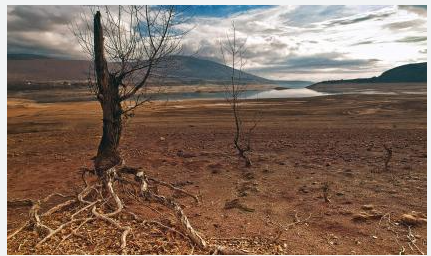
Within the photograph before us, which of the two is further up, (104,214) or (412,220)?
(104,214)

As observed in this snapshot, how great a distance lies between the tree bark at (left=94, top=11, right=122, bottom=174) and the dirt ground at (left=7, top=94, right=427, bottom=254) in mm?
1638

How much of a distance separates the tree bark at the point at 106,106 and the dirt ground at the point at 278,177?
5.37ft

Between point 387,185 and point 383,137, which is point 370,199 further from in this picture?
point 383,137

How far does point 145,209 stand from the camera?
8023mm

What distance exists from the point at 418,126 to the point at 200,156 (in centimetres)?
1307

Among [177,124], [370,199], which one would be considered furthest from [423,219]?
[177,124]

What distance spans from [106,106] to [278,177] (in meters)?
5.08

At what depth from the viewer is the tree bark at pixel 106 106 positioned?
8.45 metres

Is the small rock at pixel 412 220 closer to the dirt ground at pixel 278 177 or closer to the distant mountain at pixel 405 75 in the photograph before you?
the dirt ground at pixel 278 177

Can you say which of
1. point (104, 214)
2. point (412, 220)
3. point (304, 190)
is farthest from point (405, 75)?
point (104, 214)

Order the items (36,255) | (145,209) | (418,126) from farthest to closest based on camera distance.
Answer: (418,126) → (145,209) → (36,255)

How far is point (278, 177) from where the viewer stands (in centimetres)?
1113

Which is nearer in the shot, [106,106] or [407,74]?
[106,106]

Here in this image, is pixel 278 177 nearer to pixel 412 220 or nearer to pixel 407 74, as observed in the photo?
pixel 412 220
